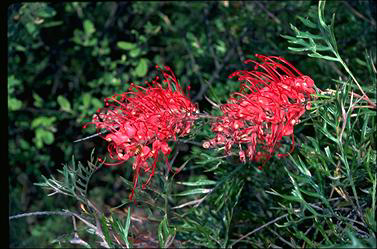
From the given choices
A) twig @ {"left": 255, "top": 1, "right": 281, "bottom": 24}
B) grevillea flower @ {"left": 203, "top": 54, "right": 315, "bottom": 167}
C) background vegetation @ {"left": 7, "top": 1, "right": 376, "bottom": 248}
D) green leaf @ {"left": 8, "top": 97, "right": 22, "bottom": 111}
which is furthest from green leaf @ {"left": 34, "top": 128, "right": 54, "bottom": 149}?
grevillea flower @ {"left": 203, "top": 54, "right": 315, "bottom": 167}

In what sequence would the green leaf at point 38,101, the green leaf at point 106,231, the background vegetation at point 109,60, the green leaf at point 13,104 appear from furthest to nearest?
1. the green leaf at point 38,101
2. the green leaf at point 13,104
3. the background vegetation at point 109,60
4. the green leaf at point 106,231

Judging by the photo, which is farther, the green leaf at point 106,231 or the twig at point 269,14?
Result: the twig at point 269,14

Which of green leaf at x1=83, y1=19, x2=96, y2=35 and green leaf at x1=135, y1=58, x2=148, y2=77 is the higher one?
green leaf at x1=83, y1=19, x2=96, y2=35

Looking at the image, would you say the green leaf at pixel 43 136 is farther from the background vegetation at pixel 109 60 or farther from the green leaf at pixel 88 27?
the green leaf at pixel 88 27

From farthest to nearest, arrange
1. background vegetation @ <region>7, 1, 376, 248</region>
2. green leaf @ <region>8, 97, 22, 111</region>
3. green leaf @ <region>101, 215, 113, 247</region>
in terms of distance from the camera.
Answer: green leaf @ <region>8, 97, 22, 111</region> → background vegetation @ <region>7, 1, 376, 248</region> → green leaf @ <region>101, 215, 113, 247</region>

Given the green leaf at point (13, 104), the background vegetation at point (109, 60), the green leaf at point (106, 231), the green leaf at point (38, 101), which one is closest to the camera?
the green leaf at point (106, 231)

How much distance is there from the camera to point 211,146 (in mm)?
970

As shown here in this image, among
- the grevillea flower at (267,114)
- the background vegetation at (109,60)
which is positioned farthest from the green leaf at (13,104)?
the grevillea flower at (267,114)

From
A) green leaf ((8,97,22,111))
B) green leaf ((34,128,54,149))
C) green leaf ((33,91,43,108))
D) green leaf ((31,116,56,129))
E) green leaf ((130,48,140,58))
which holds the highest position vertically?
green leaf ((130,48,140,58))

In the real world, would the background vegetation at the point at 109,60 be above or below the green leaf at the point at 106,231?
below

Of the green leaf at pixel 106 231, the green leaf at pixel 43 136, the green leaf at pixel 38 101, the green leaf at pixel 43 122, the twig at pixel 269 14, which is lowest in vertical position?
the green leaf at pixel 43 136

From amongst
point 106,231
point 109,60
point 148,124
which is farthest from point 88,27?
point 106,231

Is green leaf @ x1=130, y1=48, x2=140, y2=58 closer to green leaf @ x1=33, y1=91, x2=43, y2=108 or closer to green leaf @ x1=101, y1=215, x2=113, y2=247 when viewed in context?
green leaf @ x1=33, y1=91, x2=43, y2=108

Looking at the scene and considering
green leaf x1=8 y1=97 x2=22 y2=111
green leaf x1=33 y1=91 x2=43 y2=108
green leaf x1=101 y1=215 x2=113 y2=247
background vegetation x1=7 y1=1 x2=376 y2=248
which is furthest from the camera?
green leaf x1=33 y1=91 x2=43 y2=108
